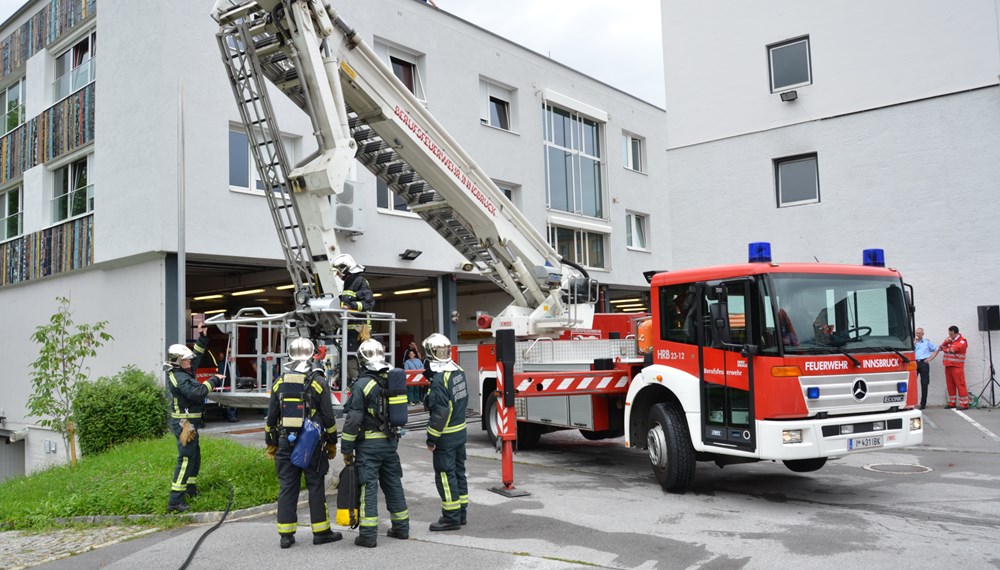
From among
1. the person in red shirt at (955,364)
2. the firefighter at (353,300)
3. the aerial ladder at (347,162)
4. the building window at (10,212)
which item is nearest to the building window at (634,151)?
the person in red shirt at (955,364)

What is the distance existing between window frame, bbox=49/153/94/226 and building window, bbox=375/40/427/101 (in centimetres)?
734

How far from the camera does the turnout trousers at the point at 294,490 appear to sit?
6.81m

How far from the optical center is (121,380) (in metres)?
14.3

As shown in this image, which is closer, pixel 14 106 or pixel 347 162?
pixel 347 162

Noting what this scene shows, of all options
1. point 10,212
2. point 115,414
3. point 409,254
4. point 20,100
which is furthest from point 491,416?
point 20,100

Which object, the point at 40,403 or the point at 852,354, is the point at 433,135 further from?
the point at 40,403

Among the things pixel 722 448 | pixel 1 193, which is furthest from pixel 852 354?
pixel 1 193

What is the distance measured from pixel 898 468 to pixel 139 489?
912cm

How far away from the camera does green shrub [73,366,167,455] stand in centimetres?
1341

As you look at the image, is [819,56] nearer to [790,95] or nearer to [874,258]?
[790,95]

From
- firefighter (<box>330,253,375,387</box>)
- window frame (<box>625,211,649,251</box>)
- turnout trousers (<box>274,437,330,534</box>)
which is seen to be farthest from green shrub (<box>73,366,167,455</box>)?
window frame (<box>625,211,649,251</box>)

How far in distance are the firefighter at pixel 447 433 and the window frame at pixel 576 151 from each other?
16495 millimetres

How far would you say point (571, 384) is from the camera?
9914mm

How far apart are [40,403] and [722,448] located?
11.2m
